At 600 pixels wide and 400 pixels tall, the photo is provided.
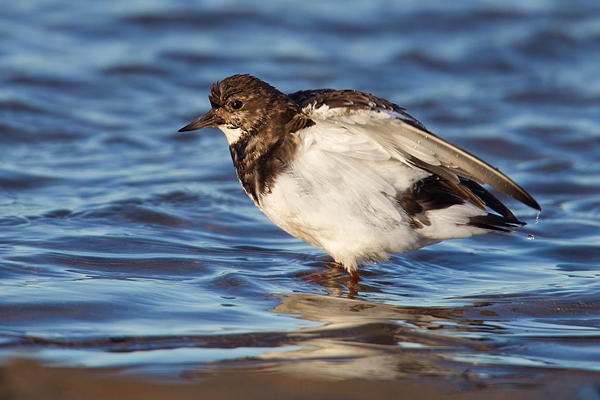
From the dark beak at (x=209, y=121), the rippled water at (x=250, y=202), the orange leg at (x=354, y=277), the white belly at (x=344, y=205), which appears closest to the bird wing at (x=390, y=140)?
the white belly at (x=344, y=205)

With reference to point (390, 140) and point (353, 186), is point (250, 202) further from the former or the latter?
point (390, 140)

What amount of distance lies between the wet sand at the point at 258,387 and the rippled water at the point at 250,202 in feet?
0.47

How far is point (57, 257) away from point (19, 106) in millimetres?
4630

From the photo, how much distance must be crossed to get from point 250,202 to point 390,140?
258cm

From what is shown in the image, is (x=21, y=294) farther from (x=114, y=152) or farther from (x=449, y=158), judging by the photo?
(x=114, y=152)

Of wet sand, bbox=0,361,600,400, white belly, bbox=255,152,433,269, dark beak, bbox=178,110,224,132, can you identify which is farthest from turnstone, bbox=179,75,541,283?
wet sand, bbox=0,361,600,400

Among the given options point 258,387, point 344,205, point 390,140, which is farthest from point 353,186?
point 258,387

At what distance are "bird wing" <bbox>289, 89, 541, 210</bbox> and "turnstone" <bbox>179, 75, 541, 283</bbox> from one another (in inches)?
0.4

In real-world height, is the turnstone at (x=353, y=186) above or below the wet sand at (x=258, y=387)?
above

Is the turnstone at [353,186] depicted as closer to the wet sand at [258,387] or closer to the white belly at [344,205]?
the white belly at [344,205]

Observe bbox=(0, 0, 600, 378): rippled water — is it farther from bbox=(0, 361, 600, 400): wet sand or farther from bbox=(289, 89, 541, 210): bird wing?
bbox=(289, 89, 541, 210): bird wing

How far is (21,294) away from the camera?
4.38 m

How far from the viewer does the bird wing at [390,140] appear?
439 cm

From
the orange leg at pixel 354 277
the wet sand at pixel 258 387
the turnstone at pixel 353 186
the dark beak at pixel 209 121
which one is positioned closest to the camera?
the wet sand at pixel 258 387
